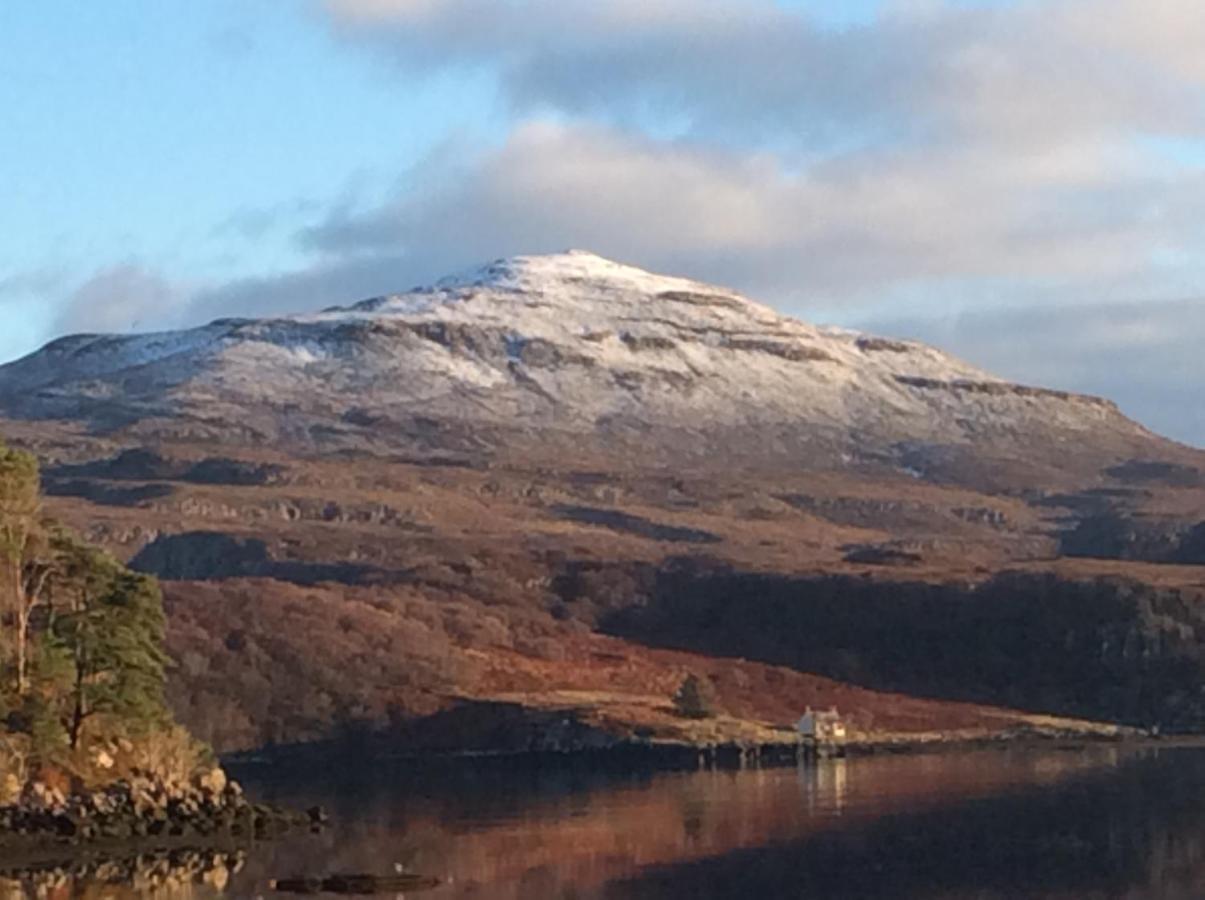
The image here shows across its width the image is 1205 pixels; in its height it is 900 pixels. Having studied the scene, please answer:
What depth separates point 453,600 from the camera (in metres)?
146

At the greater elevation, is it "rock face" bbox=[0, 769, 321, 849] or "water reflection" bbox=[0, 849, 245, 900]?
"rock face" bbox=[0, 769, 321, 849]

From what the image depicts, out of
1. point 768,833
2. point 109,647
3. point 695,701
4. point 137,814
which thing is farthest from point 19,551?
point 695,701

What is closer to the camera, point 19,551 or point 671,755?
point 19,551

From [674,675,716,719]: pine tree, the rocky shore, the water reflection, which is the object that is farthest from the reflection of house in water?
the water reflection

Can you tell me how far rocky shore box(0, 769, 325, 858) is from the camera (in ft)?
205

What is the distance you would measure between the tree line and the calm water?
6.12 m

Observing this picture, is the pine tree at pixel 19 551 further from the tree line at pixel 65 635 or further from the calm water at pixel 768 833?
the calm water at pixel 768 833

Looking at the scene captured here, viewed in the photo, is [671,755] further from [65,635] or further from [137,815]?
[137,815]

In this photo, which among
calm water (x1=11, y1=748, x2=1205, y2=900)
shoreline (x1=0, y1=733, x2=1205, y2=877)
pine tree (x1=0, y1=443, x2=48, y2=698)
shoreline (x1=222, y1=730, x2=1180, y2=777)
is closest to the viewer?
calm water (x1=11, y1=748, x2=1205, y2=900)

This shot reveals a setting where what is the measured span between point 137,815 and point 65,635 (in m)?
6.19

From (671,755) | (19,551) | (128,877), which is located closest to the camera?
(128,877)

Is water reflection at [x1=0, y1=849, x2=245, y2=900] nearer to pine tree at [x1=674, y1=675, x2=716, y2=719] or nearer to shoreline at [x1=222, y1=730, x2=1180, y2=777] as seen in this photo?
shoreline at [x1=222, y1=730, x2=1180, y2=777]

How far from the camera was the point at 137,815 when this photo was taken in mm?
64812

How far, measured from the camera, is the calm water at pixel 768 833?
189 feet
